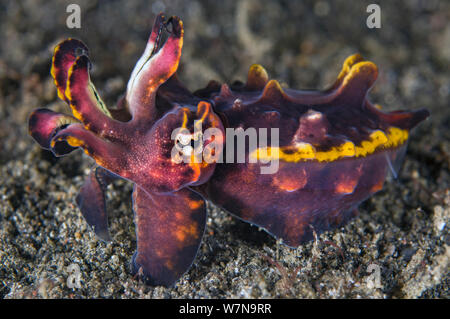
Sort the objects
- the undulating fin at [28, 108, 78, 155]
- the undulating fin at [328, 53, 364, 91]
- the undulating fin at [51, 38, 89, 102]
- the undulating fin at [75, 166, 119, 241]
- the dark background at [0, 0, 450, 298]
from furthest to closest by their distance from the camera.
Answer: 1. the undulating fin at [328, 53, 364, 91]
2. the undulating fin at [75, 166, 119, 241]
3. the dark background at [0, 0, 450, 298]
4. the undulating fin at [28, 108, 78, 155]
5. the undulating fin at [51, 38, 89, 102]

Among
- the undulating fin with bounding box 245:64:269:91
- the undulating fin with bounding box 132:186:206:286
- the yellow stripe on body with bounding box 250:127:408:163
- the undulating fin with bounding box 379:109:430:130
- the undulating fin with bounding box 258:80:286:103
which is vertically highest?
the undulating fin with bounding box 245:64:269:91

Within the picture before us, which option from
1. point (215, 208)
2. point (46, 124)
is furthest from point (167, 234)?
point (46, 124)

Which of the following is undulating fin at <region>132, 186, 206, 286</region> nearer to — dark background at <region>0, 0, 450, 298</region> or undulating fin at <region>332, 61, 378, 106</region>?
dark background at <region>0, 0, 450, 298</region>

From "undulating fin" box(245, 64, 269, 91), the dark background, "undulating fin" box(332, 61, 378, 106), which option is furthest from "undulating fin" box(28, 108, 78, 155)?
"undulating fin" box(332, 61, 378, 106)

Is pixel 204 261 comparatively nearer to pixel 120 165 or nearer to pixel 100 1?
pixel 120 165

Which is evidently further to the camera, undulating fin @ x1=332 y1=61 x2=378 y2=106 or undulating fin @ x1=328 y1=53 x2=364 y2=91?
undulating fin @ x1=328 y1=53 x2=364 y2=91

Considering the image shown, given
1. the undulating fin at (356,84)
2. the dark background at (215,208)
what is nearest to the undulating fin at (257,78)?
the undulating fin at (356,84)

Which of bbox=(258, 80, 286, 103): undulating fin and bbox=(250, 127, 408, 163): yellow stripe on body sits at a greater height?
bbox=(258, 80, 286, 103): undulating fin
